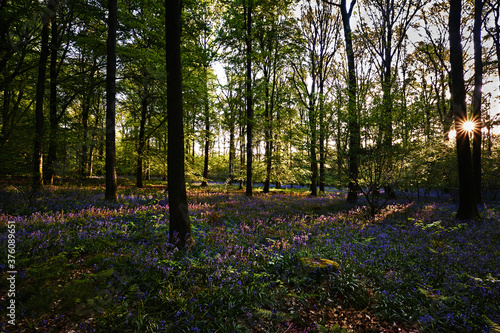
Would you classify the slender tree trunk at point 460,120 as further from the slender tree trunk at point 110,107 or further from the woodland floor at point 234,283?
the slender tree trunk at point 110,107

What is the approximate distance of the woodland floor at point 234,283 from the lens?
118 inches

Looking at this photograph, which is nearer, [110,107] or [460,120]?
[460,120]

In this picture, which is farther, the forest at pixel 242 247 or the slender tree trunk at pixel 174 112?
the slender tree trunk at pixel 174 112

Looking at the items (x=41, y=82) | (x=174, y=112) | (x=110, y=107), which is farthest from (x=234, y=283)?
(x=41, y=82)

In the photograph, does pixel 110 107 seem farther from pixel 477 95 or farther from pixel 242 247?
pixel 477 95

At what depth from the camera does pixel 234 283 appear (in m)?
3.67

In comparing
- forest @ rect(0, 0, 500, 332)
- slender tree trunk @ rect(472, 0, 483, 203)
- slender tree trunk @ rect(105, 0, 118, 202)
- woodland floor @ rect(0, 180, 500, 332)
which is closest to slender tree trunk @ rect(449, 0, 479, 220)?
forest @ rect(0, 0, 500, 332)

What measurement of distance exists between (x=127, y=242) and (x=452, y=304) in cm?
650

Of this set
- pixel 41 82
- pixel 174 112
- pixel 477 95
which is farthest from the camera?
pixel 477 95

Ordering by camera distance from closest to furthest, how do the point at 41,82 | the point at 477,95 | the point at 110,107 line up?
1. the point at 110,107
2. the point at 41,82
3. the point at 477,95

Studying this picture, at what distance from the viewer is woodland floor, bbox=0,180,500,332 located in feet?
9.81

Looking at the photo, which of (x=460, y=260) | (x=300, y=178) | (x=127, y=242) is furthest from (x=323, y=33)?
(x=127, y=242)

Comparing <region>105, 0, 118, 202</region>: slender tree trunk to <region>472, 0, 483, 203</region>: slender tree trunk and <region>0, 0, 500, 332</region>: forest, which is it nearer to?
<region>0, 0, 500, 332</region>: forest

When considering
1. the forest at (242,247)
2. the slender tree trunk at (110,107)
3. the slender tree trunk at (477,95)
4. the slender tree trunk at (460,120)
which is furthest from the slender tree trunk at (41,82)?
the slender tree trunk at (477,95)
